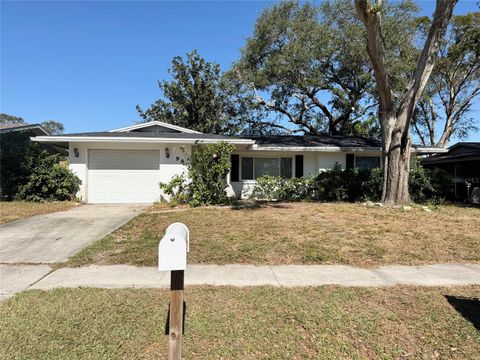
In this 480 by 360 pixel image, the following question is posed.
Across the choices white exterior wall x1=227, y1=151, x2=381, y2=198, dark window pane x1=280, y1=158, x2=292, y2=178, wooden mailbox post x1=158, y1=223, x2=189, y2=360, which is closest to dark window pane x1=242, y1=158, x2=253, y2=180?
white exterior wall x1=227, y1=151, x2=381, y2=198

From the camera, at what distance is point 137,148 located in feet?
45.4

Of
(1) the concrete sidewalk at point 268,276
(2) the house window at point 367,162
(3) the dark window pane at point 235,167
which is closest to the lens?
(1) the concrete sidewalk at point 268,276

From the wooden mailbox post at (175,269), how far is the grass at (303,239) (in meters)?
3.09

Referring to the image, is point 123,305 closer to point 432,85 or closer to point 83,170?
point 83,170

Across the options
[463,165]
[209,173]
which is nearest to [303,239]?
[209,173]

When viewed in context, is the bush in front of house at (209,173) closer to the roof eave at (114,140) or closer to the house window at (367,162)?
the roof eave at (114,140)

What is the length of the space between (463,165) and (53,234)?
19969mm

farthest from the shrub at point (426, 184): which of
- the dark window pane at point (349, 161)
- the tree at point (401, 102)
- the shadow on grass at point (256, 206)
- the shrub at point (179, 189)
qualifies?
the shrub at point (179, 189)

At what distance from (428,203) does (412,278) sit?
922cm

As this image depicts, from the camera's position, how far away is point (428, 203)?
41.4 ft

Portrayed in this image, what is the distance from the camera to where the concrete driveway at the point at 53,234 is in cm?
580

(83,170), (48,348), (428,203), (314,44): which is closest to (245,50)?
(314,44)

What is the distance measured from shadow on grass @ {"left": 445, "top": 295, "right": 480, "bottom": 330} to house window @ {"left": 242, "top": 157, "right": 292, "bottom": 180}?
12483mm

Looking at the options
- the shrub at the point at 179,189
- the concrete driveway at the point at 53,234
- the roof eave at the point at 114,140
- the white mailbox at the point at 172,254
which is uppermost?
the roof eave at the point at 114,140
